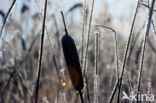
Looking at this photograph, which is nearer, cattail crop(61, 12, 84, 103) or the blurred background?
cattail crop(61, 12, 84, 103)

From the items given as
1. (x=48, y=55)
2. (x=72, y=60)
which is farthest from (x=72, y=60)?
(x=48, y=55)

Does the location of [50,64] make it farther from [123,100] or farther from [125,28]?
[123,100]

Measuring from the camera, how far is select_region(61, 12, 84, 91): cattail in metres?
0.80

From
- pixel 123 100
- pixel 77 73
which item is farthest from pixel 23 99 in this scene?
pixel 77 73

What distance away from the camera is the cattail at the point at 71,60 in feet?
2.61

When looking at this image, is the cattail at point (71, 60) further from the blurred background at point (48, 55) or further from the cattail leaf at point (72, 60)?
the blurred background at point (48, 55)

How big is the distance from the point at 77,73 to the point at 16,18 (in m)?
1.88

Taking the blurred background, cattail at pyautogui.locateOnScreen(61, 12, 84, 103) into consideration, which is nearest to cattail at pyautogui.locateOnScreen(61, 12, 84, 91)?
cattail at pyautogui.locateOnScreen(61, 12, 84, 103)

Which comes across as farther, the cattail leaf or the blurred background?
the blurred background

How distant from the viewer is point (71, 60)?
2.65 ft

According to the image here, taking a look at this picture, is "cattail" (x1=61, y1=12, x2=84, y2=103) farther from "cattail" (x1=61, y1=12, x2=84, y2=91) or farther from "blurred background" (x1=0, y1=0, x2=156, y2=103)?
"blurred background" (x1=0, y1=0, x2=156, y2=103)

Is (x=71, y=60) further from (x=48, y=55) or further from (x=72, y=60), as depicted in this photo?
(x=48, y=55)

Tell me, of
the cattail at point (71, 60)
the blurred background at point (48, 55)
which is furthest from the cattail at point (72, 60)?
the blurred background at point (48, 55)

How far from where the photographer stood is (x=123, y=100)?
1.18 m
